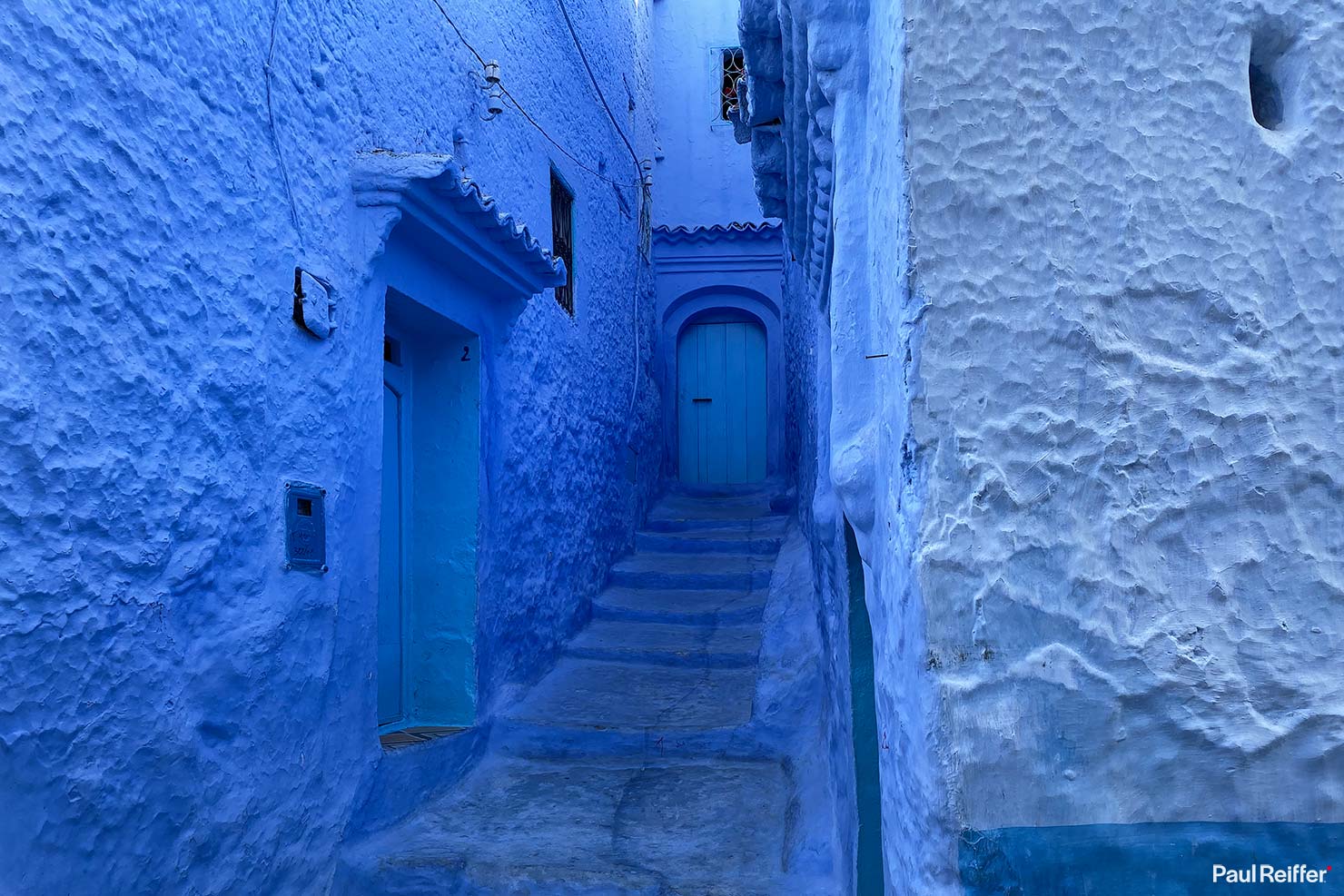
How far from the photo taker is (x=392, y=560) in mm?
4215

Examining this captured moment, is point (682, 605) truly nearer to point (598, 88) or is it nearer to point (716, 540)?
point (716, 540)

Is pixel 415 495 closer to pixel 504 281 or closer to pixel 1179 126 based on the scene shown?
pixel 504 281

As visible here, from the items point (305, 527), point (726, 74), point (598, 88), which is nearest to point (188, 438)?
point (305, 527)

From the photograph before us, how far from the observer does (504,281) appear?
4418 mm

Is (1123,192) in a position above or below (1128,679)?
above

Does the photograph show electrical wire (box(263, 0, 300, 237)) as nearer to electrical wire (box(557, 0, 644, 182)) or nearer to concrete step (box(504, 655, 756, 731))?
concrete step (box(504, 655, 756, 731))

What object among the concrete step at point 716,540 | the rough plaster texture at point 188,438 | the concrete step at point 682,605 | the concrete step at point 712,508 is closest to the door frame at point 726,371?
the concrete step at point 712,508

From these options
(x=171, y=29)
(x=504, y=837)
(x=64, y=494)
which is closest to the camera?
(x=64, y=494)

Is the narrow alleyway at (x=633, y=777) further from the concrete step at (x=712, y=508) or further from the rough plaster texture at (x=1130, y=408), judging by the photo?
the rough plaster texture at (x=1130, y=408)

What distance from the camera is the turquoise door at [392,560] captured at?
412cm

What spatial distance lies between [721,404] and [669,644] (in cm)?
470

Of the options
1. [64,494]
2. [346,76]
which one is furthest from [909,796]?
[346,76]

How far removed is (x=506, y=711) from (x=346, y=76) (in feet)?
9.61

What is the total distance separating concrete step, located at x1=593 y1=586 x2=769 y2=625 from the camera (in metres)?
6.11
